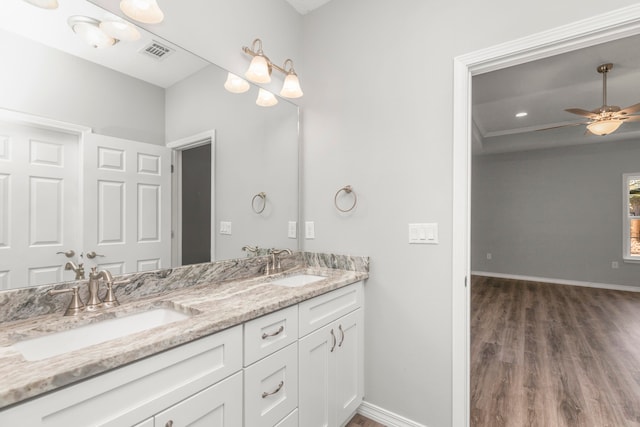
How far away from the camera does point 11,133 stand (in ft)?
3.40

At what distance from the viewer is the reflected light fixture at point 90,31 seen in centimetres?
119

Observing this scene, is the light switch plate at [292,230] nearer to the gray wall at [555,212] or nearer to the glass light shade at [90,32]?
the glass light shade at [90,32]

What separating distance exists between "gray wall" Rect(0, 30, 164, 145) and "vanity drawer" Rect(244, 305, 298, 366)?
0.99m

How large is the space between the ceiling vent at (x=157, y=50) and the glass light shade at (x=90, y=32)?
0.14 m

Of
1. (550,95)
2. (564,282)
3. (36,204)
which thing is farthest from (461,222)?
(564,282)

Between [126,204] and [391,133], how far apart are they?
147 cm

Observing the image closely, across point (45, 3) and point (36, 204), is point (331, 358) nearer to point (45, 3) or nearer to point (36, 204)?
point (36, 204)

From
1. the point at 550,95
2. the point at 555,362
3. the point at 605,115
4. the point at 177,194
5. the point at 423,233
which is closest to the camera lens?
the point at 177,194

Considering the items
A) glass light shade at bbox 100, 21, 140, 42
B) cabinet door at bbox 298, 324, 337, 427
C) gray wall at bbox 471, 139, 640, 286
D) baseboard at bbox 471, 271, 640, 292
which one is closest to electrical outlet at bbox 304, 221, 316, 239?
cabinet door at bbox 298, 324, 337, 427

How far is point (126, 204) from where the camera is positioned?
1.35m

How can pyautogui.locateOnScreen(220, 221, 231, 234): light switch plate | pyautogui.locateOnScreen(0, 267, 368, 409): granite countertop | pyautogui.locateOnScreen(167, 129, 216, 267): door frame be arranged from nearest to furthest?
pyautogui.locateOnScreen(0, 267, 368, 409): granite countertop
pyautogui.locateOnScreen(167, 129, 216, 267): door frame
pyautogui.locateOnScreen(220, 221, 231, 234): light switch plate

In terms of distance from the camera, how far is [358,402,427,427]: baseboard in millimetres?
1807

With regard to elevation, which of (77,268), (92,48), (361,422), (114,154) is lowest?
(361,422)

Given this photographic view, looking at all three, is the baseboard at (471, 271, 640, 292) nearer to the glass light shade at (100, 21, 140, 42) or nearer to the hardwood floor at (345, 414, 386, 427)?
the hardwood floor at (345, 414, 386, 427)
